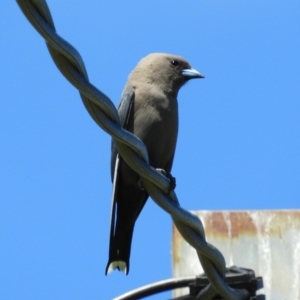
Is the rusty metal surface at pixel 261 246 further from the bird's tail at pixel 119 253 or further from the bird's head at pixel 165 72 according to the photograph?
the bird's head at pixel 165 72

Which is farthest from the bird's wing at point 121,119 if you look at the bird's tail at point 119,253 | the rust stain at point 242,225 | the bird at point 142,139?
the rust stain at point 242,225

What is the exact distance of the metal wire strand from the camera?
2.96 m

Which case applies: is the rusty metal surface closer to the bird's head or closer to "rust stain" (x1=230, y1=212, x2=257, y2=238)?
"rust stain" (x1=230, y1=212, x2=257, y2=238)

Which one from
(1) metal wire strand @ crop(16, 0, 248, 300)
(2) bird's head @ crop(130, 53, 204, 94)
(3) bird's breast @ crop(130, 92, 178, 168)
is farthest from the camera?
(2) bird's head @ crop(130, 53, 204, 94)

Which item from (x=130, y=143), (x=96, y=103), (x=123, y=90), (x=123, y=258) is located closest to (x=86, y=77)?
(x=96, y=103)

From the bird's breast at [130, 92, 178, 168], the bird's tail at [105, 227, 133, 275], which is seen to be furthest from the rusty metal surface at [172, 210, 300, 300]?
the bird's breast at [130, 92, 178, 168]

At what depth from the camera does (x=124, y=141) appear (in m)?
3.39

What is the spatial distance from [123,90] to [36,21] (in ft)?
11.8

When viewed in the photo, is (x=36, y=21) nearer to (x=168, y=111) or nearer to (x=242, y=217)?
(x=242, y=217)

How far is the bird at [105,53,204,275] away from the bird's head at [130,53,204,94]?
0.11 ft

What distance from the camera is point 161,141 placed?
6.15m

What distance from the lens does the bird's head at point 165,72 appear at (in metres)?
6.57

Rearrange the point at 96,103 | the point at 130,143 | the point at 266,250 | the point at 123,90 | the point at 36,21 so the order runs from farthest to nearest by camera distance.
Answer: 1. the point at 123,90
2. the point at 266,250
3. the point at 130,143
4. the point at 96,103
5. the point at 36,21

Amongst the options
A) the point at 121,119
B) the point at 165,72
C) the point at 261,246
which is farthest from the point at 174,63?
the point at 261,246
